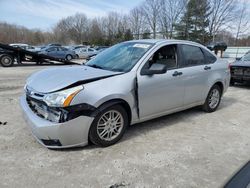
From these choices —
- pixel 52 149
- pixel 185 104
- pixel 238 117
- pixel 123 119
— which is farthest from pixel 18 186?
pixel 238 117

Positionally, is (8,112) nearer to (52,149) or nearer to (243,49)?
(52,149)

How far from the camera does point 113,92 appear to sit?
3473 mm

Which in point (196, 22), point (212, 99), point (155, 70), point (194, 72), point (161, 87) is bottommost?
point (212, 99)

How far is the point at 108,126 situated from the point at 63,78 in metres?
0.95

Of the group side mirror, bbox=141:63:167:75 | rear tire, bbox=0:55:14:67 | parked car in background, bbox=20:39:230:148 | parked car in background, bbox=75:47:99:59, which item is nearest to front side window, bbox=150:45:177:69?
parked car in background, bbox=20:39:230:148

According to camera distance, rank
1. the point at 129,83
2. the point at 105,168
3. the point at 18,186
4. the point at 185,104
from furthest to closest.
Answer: the point at 185,104
the point at 129,83
the point at 105,168
the point at 18,186

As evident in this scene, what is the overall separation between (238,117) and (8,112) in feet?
16.3

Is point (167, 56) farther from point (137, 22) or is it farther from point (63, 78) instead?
point (137, 22)

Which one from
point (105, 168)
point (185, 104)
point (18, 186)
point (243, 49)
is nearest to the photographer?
point (18, 186)

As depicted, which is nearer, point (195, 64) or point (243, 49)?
point (195, 64)

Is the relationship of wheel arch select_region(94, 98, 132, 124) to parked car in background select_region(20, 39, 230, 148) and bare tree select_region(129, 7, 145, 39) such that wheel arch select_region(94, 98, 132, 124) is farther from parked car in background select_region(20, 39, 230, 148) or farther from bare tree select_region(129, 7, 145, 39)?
bare tree select_region(129, 7, 145, 39)

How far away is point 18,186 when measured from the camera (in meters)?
2.66

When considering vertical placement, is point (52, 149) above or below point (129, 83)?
below

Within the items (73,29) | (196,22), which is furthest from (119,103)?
(73,29)
